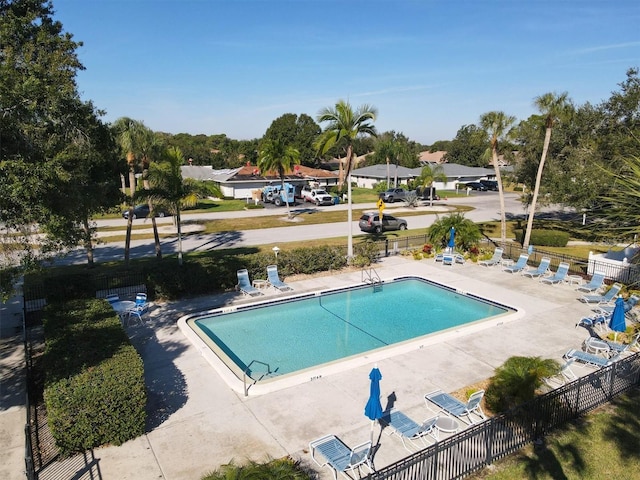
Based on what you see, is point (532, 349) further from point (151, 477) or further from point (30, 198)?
point (30, 198)

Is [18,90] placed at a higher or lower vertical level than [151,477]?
higher

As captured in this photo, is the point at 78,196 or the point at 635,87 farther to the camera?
the point at 635,87

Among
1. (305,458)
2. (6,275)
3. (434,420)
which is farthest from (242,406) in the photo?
(6,275)

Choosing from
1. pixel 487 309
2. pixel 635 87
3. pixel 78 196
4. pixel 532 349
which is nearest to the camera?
pixel 78 196

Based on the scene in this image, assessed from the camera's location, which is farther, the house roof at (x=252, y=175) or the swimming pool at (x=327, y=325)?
the house roof at (x=252, y=175)

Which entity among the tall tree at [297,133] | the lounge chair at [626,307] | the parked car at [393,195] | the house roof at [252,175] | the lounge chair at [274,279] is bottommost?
the lounge chair at [626,307]

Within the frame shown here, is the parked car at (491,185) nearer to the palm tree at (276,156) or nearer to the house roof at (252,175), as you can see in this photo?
the house roof at (252,175)

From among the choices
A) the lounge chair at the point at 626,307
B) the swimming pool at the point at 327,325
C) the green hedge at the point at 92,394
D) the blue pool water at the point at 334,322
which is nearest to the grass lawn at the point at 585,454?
the swimming pool at the point at 327,325
